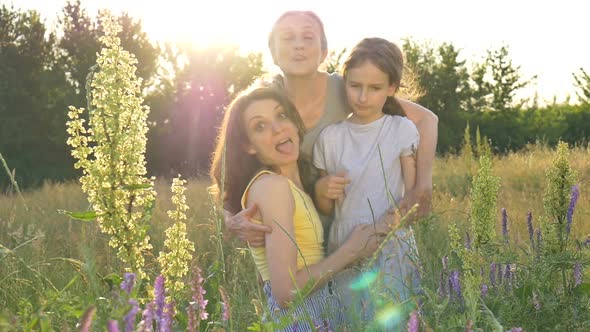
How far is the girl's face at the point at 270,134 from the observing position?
393 centimetres

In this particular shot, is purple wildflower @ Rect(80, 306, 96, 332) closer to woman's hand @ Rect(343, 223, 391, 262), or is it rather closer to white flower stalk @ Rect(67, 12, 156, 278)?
white flower stalk @ Rect(67, 12, 156, 278)

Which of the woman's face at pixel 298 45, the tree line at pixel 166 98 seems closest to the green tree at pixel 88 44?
the tree line at pixel 166 98

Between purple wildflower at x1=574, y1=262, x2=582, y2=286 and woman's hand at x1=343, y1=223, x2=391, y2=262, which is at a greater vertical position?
purple wildflower at x1=574, y1=262, x2=582, y2=286

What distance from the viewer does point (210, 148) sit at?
26.0 meters

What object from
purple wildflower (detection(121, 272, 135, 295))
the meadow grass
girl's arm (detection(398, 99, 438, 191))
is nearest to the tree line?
the meadow grass

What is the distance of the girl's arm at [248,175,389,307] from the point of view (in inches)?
136

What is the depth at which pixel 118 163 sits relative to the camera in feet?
8.26

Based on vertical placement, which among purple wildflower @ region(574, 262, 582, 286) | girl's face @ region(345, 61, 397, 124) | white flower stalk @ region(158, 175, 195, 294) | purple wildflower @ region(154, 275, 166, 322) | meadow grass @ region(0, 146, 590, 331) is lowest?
meadow grass @ region(0, 146, 590, 331)

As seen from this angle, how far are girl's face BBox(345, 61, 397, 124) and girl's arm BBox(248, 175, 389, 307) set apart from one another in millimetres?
862

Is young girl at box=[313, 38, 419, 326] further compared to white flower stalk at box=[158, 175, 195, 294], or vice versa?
young girl at box=[313, 38, 419, 326]

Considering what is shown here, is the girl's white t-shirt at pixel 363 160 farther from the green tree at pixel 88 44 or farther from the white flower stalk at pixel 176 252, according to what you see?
the green tree at pixel 88 44

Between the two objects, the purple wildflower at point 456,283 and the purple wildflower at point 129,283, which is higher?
the purple wildflower at point 129,283

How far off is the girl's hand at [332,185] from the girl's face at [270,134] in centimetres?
18

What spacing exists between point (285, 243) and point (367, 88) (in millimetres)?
1250
